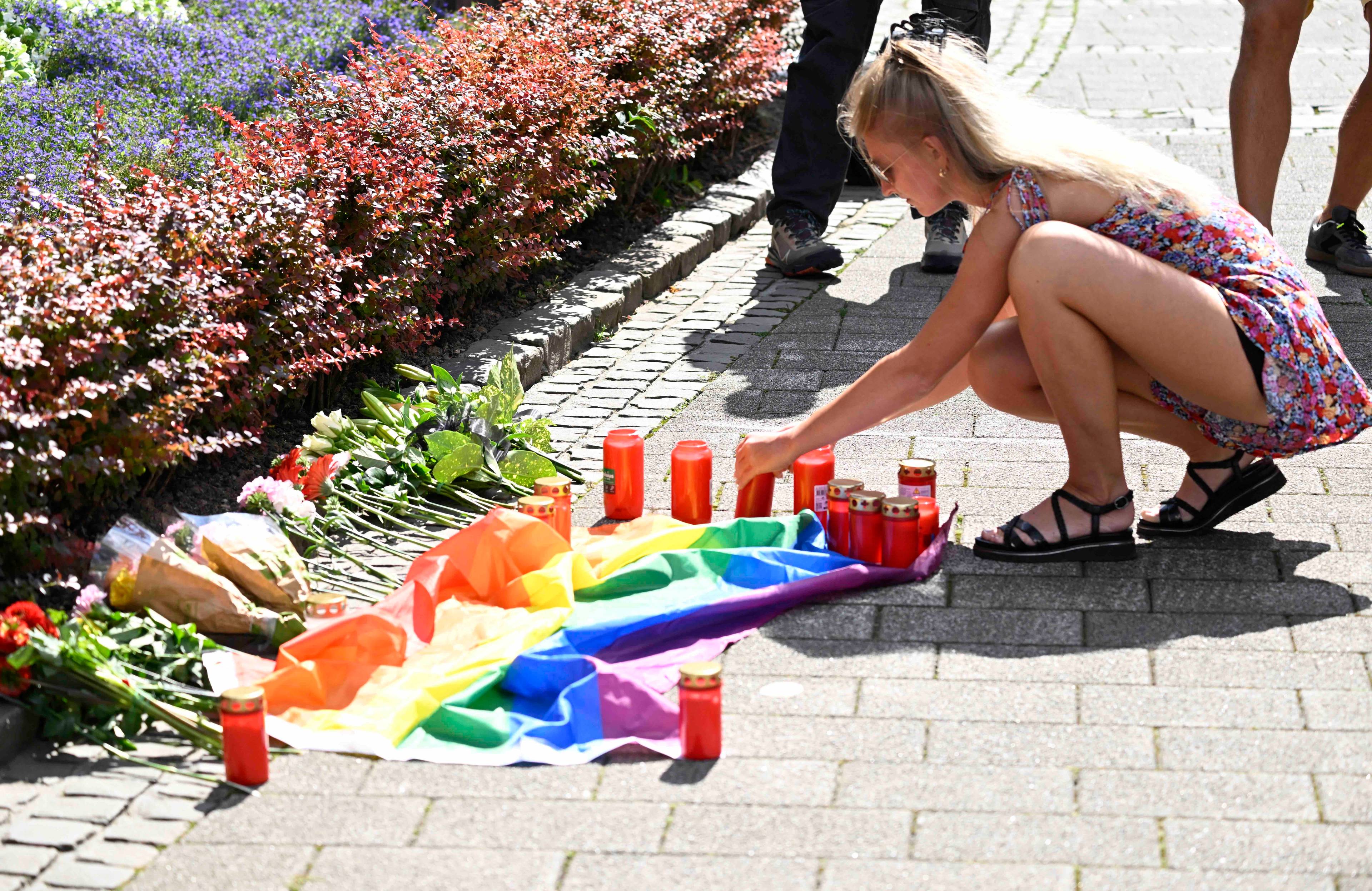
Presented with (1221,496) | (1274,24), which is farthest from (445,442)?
(1274,24)

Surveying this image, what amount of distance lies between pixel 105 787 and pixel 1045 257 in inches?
80.5

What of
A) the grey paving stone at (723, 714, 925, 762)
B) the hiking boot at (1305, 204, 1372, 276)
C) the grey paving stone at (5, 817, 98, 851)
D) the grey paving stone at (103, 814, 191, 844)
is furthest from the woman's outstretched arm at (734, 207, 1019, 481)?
the hiking boot at (1305, 204, 1372, 276)

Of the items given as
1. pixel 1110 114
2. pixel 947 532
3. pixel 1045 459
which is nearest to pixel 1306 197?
pixel 1110 114

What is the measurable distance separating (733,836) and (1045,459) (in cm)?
200

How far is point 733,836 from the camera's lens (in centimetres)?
236

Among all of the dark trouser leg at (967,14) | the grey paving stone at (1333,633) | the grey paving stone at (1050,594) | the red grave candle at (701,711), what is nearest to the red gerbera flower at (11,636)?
the red grave candle at (701,711)

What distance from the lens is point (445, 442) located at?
3789 mm

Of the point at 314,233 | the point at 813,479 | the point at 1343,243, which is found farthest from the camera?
the point at 1343,243

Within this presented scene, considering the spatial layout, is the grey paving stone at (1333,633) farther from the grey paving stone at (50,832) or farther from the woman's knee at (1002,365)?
the grey paving stone at (50,832)

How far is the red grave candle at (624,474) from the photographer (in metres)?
3.64

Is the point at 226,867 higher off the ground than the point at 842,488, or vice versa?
the point at 842,488

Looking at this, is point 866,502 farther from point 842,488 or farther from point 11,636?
point 11,636

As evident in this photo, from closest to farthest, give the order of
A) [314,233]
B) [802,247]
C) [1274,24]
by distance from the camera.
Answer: [314,233], [1274,24], [802,247]

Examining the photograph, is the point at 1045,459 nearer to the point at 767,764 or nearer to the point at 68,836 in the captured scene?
the point at 767,764
